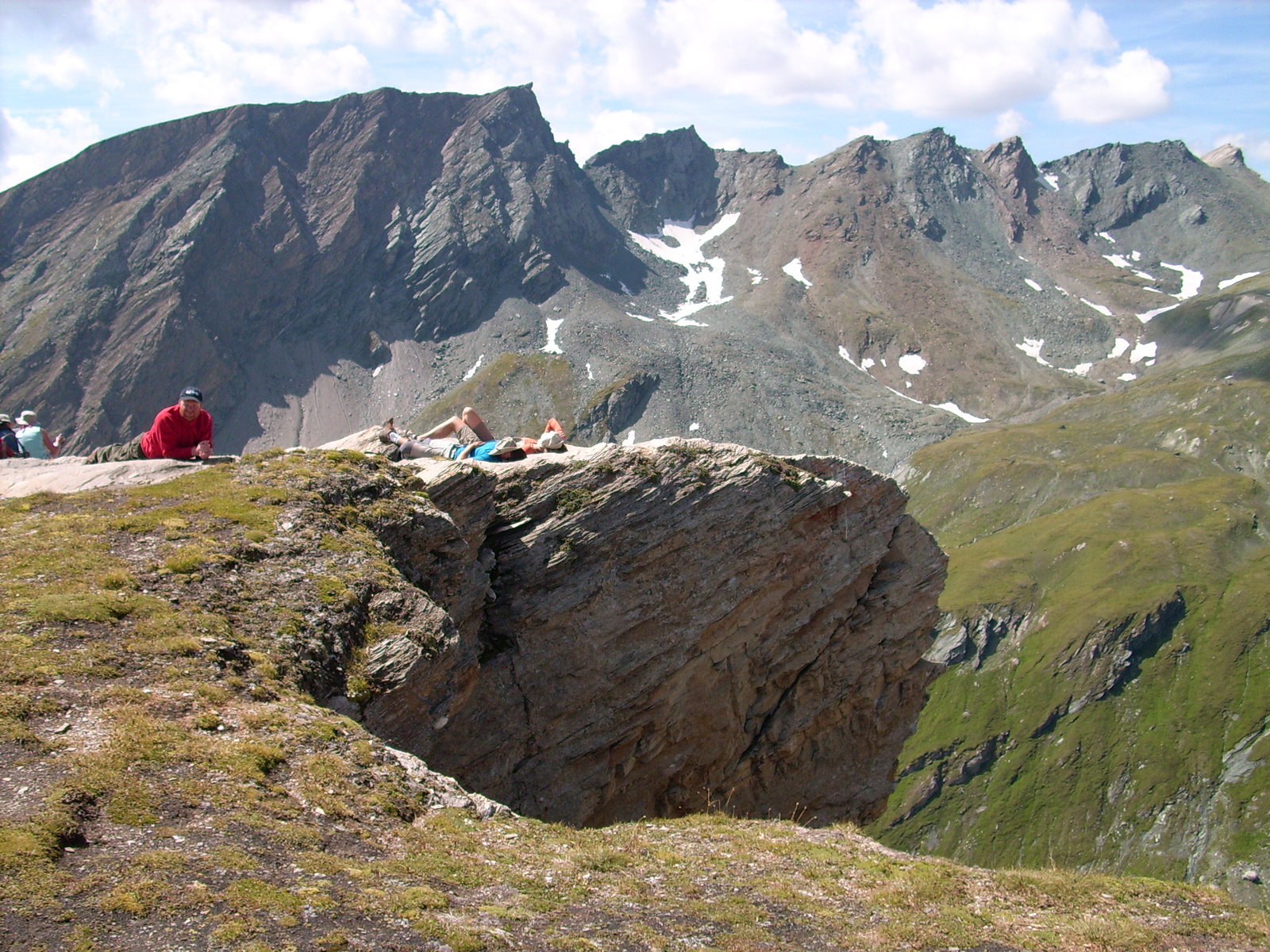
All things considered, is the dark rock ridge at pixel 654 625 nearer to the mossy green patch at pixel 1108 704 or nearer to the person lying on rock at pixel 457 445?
the person lying on rock at pixel 457 445

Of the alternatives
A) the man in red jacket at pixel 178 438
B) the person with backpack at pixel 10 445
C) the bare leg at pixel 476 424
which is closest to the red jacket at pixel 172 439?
the man in red jacket at pixel 178 438

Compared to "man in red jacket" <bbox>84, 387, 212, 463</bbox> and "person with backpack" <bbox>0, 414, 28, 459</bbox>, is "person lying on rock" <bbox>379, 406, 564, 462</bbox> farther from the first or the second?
"person with backpack" <bbox>0, 414, 28, 459</bbox>

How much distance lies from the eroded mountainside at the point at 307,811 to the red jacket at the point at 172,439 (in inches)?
106

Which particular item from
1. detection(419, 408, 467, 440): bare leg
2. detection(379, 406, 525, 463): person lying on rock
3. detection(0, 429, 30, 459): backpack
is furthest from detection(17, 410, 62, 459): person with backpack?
detection(419, 408, 467, 440): bare leg

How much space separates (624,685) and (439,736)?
7.52 metres

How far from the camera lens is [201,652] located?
15.6 meters

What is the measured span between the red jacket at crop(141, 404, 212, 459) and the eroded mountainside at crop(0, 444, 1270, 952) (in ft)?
8.84

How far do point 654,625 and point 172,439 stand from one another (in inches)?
658

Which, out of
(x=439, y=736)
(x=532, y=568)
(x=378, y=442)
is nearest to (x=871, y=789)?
(x=532, y=568)

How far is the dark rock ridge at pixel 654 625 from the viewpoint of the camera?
24812mm

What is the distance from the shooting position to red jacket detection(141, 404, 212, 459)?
26031mm

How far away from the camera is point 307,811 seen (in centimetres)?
1240

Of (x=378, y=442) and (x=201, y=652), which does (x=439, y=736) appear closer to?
(x=201, y=652)

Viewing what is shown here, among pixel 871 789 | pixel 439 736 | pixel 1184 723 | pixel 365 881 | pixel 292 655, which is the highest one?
Answer: pixel 292 655
